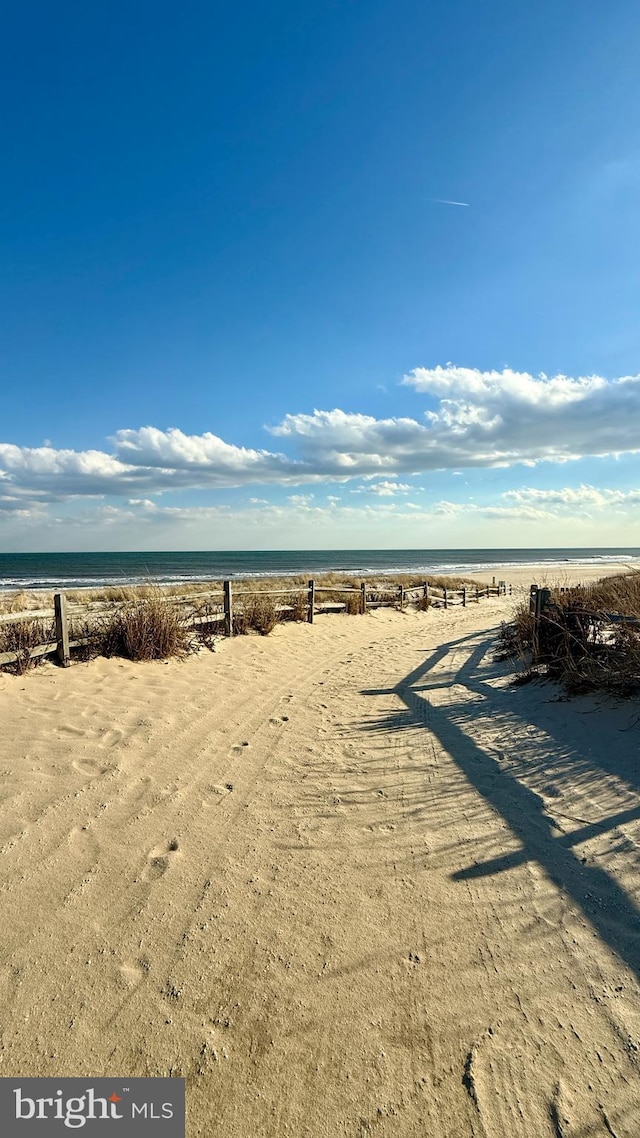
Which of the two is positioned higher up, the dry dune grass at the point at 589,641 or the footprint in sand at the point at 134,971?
the dry dune grass at the point at 589,641

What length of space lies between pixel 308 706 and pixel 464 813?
3208 mm

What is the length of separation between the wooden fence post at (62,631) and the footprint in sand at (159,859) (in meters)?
5.51

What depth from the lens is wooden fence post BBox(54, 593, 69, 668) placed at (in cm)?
812

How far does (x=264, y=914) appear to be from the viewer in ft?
9.46

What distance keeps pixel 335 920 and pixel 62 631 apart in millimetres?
6835

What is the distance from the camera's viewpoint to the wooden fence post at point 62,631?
26.7 feet

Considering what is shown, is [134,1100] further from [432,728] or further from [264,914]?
[432,728]

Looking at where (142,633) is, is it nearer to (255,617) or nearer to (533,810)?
(255,617)

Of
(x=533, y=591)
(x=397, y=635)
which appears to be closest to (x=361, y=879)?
(x=533, y=591)

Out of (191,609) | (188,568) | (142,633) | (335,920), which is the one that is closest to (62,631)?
(142,633)

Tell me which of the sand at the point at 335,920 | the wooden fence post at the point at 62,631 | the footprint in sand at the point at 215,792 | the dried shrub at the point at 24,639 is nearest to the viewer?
the sand at the point at 335,920

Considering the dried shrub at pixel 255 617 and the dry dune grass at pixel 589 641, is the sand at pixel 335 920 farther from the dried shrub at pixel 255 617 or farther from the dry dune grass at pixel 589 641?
the dried shrub at pixel 255 617

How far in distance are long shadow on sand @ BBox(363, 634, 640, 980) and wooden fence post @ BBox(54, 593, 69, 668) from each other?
481cm

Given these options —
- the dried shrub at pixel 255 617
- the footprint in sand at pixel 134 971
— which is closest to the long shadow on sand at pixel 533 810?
the footprint in sand at pixel 134 971
